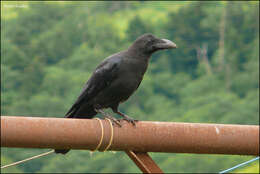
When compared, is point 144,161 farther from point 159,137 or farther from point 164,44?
point 164,44

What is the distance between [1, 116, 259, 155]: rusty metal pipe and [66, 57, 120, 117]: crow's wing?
1.64 metres

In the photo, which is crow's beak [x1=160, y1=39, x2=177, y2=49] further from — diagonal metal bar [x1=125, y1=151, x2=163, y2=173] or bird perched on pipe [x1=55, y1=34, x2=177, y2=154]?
diagonal metal bar [x1=125, y1=151, x2=163, y2=173]

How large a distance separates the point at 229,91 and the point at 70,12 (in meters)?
22.7

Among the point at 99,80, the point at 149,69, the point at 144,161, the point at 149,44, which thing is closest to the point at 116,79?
the point at 99,80

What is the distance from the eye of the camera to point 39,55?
65.6 meters

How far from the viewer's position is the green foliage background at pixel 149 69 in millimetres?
50719

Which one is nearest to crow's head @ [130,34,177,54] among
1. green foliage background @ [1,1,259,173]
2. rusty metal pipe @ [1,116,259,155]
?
rusty metal pipe @ [1,116,259,155]

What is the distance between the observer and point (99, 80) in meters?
6.55

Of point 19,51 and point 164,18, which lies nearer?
point 19,51

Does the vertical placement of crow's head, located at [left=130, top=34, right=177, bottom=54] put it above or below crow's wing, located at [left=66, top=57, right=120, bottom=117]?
above

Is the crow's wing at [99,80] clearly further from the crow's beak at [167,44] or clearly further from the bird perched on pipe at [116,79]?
the crow's beak at [167,44]

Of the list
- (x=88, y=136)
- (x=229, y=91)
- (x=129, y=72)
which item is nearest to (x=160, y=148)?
(x=88, y=136)

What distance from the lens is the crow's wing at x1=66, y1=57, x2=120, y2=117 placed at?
21.2 feet

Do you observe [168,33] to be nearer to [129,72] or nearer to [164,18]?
[164,18]
